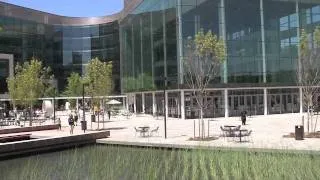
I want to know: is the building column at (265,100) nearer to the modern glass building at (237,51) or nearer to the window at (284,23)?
the modern glass building at (237,51)

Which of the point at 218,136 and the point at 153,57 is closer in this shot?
the point at 218,136

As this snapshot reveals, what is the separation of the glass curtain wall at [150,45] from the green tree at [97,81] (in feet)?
38.3

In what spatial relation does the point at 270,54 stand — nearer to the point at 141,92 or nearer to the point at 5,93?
the point at 141,92

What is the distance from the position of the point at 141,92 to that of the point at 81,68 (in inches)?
1659

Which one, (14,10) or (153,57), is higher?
(14,10)

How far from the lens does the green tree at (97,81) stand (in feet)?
134

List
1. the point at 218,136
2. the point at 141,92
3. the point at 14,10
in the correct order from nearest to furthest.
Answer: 1. the point at 218,136
2. the point at 141,92
3. the point at 14,10

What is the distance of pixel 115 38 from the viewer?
10550 cm

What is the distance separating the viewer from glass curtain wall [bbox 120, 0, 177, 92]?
5338 cm

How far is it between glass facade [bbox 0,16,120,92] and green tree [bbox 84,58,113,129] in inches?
2257

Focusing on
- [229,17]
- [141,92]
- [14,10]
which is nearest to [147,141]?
[229,17]

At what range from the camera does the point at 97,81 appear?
41031 millimetres

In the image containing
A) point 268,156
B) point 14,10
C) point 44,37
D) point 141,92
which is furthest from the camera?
point 44,37

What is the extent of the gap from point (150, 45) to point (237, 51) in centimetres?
1088
